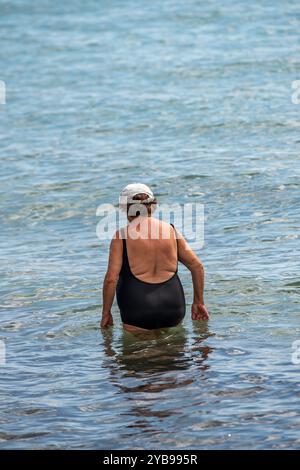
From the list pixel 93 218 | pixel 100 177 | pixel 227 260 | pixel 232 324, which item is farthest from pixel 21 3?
pixel 232 324

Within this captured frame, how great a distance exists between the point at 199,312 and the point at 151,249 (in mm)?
809

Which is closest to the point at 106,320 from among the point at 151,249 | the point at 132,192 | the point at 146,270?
the point at 146,270

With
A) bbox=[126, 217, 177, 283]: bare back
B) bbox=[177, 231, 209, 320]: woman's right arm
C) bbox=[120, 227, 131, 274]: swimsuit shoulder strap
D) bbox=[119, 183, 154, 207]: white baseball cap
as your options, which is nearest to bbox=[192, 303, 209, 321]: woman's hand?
bbox=[177, 231, 209, 320]: woman's right arm

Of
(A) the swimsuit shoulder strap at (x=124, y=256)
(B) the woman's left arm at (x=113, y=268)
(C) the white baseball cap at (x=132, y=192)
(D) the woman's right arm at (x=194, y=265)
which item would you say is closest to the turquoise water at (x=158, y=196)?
(D) the woman's right arm at (x=194, y=265)

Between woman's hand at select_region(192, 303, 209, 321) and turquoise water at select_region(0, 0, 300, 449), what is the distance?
5.9 inches

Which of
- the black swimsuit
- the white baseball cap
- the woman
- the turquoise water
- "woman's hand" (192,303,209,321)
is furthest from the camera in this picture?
"woman's hand" (192,303,209,321)

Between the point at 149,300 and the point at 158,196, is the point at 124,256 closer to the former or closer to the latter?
the point at 149,300

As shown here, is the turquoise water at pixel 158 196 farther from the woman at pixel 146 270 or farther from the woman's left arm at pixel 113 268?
the woman's left arm at pixel 113 268

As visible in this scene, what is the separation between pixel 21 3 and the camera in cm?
2964

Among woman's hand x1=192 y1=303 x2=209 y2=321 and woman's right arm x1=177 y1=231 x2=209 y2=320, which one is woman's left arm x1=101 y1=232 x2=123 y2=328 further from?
woman's hand x1=192 y1=303 x2=209 y2=321

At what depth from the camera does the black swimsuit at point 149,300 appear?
9211mm

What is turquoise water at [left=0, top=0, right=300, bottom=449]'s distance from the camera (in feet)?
25.5

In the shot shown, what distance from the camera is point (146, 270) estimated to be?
9211 mm

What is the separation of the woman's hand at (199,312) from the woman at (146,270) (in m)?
0.07
